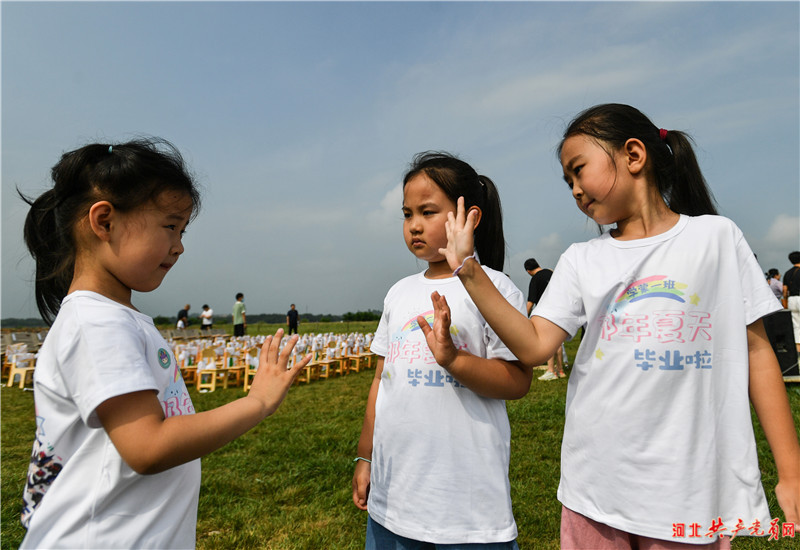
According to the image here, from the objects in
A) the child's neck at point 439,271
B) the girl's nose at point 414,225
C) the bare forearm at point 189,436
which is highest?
the girl's nose at point 414,225

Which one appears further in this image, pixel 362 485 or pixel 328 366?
pixel 328 366

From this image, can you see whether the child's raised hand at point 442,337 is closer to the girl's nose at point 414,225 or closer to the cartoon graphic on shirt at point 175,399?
the girl's nose at point 414,225

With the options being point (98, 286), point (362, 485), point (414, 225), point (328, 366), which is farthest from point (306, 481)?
point (328, 366)

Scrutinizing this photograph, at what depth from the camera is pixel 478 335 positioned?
5.81 feet

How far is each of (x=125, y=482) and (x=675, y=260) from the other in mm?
1611

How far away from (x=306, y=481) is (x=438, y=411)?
328cm

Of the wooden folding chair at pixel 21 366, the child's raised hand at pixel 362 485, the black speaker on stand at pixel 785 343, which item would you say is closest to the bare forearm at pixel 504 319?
the child's raised hand at pixel 362 485

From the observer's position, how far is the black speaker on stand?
7647 millimetres

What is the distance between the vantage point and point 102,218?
1349 mm

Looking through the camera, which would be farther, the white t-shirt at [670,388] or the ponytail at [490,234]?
the ponytail at [490,234]

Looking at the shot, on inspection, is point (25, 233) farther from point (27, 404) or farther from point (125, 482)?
point (27, 404)

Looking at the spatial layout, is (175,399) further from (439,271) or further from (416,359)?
(439,271)

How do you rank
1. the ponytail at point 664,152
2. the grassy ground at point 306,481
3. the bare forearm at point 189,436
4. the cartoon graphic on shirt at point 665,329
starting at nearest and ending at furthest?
the bare forearm at point 189,436 < the cartoon graphic on shirt at point 665,329 < the ponytail at point 664,152 < the grassy ground at point 306,481

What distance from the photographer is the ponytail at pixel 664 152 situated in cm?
Answer: 168
